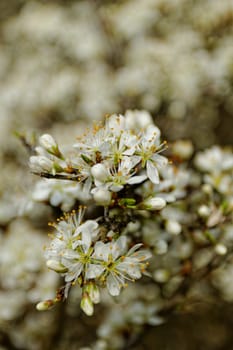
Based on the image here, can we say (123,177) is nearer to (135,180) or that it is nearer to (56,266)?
(135,180)

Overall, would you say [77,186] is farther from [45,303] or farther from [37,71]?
[37,71]

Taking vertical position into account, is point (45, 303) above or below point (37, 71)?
below

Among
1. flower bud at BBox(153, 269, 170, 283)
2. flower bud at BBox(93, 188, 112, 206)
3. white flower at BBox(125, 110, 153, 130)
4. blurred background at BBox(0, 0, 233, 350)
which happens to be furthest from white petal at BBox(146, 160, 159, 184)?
blurred background at BBox(0, 0, 233, 350)

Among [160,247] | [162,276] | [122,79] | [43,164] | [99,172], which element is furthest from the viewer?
[122,79]

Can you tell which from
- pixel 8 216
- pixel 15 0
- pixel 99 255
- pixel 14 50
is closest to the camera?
pixel 99 255

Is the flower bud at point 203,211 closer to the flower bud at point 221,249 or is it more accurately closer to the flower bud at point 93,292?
the flower bud at point 221,249

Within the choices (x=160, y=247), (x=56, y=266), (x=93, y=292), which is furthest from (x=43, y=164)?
(x=160, y=247)

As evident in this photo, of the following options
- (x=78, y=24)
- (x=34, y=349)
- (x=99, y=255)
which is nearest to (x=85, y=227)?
(x=99, y=255)

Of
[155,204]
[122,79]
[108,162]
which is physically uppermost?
[122,79]
